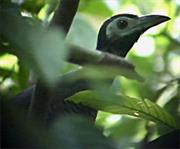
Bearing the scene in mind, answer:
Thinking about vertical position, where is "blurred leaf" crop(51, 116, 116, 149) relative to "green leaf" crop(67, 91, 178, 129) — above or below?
above

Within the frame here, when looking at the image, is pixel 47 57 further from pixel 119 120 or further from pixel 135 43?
pixel 135 43

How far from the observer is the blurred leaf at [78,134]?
1.80 ft

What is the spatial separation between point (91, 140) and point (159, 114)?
1.55 ft

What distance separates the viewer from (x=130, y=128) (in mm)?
1784

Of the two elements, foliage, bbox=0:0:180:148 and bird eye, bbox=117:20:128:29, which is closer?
foliage, bbox=0:0:180:148

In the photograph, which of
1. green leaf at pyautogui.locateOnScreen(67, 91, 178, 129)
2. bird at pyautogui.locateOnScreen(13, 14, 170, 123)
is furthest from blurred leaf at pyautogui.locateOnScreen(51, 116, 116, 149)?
bird at pyautogui.locateOnScreen(13, 14, 170, 123)

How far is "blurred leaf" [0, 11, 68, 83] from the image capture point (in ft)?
1.73

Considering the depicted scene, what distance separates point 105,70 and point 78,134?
158mm

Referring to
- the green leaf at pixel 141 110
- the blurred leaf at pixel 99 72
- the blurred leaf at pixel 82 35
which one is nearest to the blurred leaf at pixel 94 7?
the blurred leaf at pixel 82 35

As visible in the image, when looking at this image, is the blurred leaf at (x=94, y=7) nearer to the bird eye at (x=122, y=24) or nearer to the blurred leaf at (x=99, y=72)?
the bird eye at (x=122, y=24)

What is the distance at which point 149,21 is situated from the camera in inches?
91.5

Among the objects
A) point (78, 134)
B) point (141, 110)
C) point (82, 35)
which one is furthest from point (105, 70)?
point (82, 35)

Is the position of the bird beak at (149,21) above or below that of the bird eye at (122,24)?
above

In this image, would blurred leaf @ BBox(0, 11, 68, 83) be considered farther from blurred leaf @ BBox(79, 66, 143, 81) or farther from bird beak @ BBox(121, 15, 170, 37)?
bird beak @ BBox(121, 15, 170, 37)
